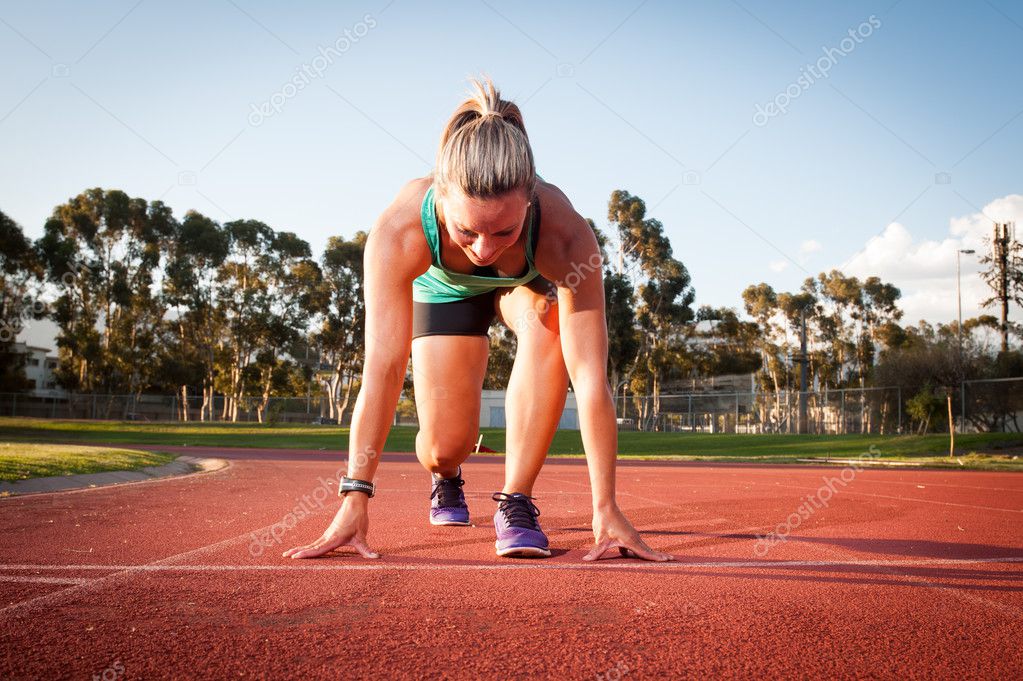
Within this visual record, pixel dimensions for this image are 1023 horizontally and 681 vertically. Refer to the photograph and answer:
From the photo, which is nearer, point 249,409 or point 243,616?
point 243,616

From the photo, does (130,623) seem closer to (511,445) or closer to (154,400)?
(511,445)

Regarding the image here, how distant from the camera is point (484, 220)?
8.98ft

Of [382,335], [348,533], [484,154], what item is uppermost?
[484,154]

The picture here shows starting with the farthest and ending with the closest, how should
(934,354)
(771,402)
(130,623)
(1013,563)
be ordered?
(771,402)
(934,354)
(1013,563)
(130,623)

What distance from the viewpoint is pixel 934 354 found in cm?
3672

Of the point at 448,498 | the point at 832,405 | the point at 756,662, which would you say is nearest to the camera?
the point at 756,662

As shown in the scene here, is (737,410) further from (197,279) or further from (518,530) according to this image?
(518,530)

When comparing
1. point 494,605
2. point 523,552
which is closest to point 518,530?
point 523,552

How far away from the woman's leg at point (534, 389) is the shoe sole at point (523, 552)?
355 millimetres

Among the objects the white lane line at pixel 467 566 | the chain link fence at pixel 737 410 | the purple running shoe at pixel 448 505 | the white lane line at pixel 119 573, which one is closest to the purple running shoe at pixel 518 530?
the white lane line at pixel 467 566

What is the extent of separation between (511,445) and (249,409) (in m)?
50.0

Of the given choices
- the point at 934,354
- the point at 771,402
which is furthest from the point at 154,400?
the point at 934,354

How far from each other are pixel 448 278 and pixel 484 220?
104cm

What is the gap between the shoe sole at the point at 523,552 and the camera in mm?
3240
